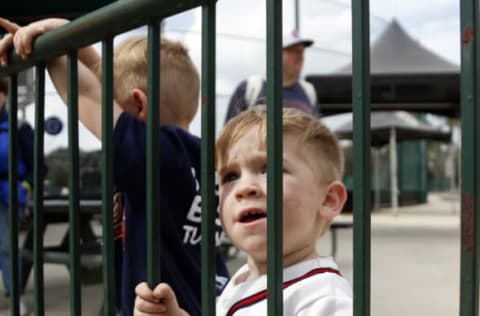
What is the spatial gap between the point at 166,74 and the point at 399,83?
25.5ft

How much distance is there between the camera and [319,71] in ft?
31.7

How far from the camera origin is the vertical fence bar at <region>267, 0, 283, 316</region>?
984 millimetres

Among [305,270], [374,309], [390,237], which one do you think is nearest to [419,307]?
[374,309]

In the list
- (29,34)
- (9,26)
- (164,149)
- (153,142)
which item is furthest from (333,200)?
(9,26)

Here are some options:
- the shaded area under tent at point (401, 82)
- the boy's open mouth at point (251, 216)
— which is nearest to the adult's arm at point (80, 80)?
the boy's open mouth at point (251, 216)

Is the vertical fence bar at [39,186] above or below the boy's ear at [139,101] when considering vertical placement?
below

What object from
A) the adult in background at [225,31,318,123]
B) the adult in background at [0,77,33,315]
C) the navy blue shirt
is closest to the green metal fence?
the adult in background at [0,77,33,315]

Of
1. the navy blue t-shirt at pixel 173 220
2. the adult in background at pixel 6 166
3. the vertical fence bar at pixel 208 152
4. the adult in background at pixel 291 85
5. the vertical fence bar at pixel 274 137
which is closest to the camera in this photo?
the vertical fence bar at pixel 274 137

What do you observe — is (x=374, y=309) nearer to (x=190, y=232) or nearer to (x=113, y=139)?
(x=190, y=232)

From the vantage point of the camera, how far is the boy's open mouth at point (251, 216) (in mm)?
1220

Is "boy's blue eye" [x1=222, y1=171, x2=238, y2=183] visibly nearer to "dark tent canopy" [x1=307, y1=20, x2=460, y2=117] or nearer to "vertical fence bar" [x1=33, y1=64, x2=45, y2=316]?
"vertical fence bar" [x1=33, y1=64, x2=45, y2=316]

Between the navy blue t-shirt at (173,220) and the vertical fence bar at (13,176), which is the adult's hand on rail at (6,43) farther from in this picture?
the navy blue t-shirt at (173,220)

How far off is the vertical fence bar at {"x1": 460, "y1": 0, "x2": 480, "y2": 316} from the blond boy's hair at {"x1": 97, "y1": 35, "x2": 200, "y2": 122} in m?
1.01

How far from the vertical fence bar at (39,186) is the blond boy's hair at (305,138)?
44cm
